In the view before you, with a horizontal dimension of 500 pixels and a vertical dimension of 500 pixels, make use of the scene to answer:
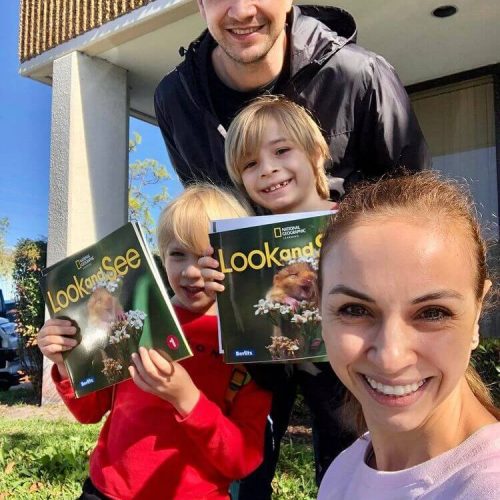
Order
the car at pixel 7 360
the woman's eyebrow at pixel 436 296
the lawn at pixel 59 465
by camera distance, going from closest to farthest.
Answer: the woman's eyebrow at pixel 436 296 < the lawn at pixel 59 465 < the car at pixel 7 360

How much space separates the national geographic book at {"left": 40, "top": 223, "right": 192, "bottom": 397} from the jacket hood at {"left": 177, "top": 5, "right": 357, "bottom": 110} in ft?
2.38

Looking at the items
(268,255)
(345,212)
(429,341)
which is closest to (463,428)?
(429,341)

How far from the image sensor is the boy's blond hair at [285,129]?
183 cm

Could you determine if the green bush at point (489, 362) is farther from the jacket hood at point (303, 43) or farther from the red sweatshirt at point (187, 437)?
the red sweatshirt at point (187, 437)

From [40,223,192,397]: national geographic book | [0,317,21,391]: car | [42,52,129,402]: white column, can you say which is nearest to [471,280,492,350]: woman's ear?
[40,223,192,397]: national geographic book

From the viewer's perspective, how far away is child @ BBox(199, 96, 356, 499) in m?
1.80

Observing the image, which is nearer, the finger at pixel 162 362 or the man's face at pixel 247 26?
the finger at pixel 162 362

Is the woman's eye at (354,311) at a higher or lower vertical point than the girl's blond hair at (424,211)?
lower

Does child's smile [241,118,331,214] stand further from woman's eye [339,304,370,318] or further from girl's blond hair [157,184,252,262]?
woman's eye [339,304,370,318]

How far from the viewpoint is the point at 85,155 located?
6590 mm

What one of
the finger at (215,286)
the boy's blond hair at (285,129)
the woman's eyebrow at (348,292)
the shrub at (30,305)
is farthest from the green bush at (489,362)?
the shrub at (30,305)

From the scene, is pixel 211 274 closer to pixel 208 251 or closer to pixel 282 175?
pixel 208 251

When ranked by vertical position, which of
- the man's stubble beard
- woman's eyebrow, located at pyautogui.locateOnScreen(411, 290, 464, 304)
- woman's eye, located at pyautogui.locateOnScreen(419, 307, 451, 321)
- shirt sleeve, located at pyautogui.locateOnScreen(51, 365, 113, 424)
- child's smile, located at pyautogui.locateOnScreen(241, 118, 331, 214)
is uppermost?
the man's stubble beard

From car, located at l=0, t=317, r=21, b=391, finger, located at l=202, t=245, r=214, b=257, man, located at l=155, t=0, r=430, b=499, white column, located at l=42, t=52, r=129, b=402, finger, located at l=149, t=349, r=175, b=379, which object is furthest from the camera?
car, located at l=0, t=317, r=21, b=391
